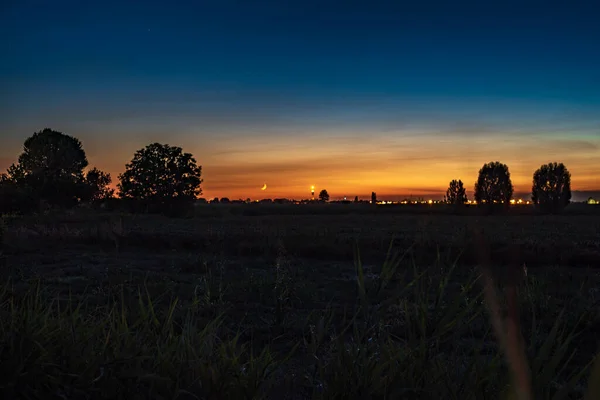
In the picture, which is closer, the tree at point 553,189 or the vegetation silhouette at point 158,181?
the vegetation silhouette at point 158,181

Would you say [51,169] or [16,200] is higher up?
[51,169]

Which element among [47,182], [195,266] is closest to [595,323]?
[195,266]

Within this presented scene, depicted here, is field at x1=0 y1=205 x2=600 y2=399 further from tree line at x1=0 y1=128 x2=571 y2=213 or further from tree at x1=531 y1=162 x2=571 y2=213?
tree at x1=531 y1=162 x2=571 y2=213

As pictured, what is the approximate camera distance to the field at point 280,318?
262 centimetres

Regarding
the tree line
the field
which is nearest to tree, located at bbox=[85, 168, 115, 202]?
the tree line

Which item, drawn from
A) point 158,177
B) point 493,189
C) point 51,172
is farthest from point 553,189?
point 51,172

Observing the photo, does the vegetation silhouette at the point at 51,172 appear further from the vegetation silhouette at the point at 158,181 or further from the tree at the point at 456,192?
the tree at the point at 456,192

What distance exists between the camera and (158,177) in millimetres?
51625

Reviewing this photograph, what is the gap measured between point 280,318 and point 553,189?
78473mm

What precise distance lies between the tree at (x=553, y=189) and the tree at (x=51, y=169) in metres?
66.8

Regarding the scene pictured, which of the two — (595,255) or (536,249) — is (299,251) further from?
(595,255)

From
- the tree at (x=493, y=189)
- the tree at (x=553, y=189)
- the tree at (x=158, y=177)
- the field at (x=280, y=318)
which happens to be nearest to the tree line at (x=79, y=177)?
the tree at (x=158, y=177)

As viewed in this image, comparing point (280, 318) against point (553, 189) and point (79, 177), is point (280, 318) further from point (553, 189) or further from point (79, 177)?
point (553, 189)

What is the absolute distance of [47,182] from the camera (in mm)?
51094
